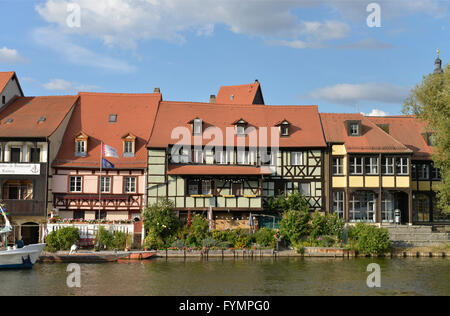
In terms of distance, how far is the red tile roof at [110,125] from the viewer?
41.4 m

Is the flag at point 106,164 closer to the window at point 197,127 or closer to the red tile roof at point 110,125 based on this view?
the red tile roof at point 110,125

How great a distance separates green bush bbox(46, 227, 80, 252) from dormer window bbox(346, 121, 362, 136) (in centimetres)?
2311

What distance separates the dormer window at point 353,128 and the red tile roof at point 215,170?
8066mm

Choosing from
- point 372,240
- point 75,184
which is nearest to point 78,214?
→ point 75,184

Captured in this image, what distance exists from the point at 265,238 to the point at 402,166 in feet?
44.6

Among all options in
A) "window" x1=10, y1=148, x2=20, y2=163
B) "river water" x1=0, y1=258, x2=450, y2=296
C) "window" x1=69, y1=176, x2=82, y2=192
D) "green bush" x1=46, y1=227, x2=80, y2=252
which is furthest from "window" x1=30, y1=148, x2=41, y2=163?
"river water" x1=0, y1=258, x2=450, y2=296

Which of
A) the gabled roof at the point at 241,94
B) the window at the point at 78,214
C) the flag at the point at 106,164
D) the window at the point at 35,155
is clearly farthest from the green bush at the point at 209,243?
the gabled roof at the point at 241,94

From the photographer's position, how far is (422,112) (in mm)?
40312

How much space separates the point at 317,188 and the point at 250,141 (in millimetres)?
6524

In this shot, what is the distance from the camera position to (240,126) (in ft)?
141

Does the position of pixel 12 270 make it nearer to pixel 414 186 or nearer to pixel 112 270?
pixel 112 270

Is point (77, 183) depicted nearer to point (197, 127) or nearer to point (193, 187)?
point (193, 187)

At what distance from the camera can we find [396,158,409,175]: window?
42.2 meters
